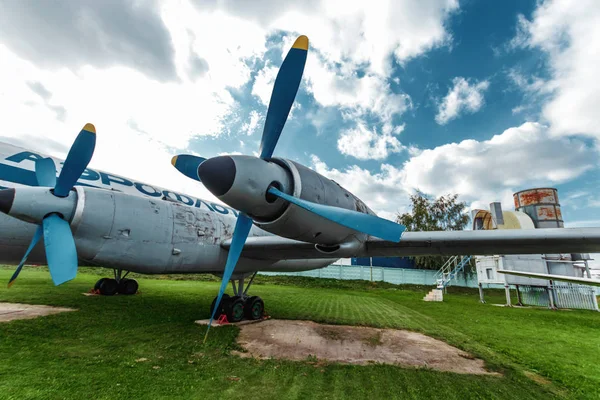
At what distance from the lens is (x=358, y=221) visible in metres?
3.62

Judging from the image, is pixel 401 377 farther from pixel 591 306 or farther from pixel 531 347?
pixel 591 306

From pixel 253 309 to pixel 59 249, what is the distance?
188 inches

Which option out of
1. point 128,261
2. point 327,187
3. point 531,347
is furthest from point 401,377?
point 128,261

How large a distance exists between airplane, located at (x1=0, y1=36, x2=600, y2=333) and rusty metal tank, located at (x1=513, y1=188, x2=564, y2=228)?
16.6 metres

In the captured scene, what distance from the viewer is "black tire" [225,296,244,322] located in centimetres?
743

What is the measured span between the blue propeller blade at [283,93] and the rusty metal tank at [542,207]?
68.6ft

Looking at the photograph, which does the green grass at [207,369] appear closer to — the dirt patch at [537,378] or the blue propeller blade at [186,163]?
the dirt patch at [537,378]

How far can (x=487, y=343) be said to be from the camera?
6562 millimetres

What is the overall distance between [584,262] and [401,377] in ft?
64.9

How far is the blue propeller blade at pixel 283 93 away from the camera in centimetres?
374

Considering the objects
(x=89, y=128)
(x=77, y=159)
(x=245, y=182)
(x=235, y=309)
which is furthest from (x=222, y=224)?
(x=245, y=182)

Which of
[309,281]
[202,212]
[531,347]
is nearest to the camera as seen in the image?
[531,347]

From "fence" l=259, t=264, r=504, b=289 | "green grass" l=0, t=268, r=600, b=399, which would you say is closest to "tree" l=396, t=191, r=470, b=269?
"fence" l=259, t=264, r=504, b=289

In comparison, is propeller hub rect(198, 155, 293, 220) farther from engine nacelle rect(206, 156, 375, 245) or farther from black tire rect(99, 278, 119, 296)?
black tire rect(99, 278, 119, 296)
